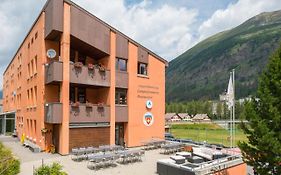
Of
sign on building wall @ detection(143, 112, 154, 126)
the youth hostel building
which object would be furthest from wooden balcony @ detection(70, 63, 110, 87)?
sign on building wall @ detection(143, 112, 154, 126)

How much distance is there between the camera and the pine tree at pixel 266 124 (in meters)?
12.8

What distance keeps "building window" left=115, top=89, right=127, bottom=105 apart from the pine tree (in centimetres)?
1617

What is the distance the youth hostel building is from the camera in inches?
969

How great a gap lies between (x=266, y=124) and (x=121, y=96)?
17.5 meters

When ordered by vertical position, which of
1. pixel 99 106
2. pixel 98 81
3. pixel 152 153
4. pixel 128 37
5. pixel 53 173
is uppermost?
pixel 128 37

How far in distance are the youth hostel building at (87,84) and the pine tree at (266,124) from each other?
48.4 feet

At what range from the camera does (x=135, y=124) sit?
29.8 metres

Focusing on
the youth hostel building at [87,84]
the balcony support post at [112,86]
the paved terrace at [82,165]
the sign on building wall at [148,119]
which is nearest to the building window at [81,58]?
the youth hostel building at [87,84]

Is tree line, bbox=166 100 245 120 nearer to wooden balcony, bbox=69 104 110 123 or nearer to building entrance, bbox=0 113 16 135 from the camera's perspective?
building entrance, bbox=0 113 16 135

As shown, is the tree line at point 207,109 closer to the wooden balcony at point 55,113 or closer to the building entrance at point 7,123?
the building entrance at point 7,123

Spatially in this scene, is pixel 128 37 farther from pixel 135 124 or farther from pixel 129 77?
pixel 135 124

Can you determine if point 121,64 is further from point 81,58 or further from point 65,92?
point 65,92

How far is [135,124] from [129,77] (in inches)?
178

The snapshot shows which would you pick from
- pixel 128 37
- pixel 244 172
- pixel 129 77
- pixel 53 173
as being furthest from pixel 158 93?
pixel 53 173
